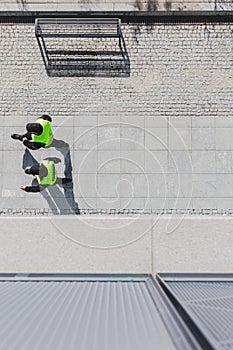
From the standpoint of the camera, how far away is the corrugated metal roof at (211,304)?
7.13 feet

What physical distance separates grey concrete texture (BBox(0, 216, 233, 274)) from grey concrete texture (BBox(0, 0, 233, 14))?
4.87m

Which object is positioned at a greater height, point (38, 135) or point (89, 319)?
point (38, 135)

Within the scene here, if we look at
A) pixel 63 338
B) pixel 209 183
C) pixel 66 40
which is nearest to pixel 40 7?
pixel 66 40

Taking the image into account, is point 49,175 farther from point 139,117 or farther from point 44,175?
point 139,117

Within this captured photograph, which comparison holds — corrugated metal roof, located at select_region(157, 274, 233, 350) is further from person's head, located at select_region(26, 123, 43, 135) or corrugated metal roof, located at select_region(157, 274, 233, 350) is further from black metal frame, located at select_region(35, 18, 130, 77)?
black metal frame, located at select_region(35, 18, 130, 77)

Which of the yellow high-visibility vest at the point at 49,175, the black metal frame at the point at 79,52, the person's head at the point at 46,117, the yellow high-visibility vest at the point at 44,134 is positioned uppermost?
the black metal frame at the point at 79,52

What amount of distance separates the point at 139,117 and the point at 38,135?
2156mm

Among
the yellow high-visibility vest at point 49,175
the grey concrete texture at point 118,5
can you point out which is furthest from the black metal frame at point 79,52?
the yellow high-visibility vest at point 49,175

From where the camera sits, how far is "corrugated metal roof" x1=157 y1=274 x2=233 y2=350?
2174 millimetres

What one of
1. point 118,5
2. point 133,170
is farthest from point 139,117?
point 118,5

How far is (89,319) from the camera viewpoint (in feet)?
9.58

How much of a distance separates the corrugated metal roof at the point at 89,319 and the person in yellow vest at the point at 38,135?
377 centimetres

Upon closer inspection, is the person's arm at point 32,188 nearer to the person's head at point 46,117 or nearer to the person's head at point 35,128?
the person's head at point 35,128

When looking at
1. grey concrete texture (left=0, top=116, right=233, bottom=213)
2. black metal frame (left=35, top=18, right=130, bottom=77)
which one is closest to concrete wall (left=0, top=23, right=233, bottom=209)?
grey concrete texture (left=0, top=116, right=233, bottom=213)
